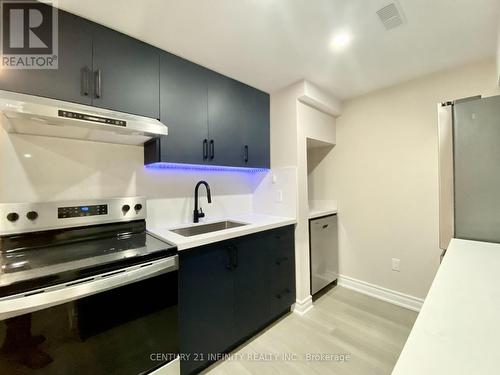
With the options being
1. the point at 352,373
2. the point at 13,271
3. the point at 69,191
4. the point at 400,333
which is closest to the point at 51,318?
the point at 13,271

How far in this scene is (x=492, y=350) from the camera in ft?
1.52

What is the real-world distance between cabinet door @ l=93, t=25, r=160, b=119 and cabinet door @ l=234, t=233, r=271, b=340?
3.88 feet

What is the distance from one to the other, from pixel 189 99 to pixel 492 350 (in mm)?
1898

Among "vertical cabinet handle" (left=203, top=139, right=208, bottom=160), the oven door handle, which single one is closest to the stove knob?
the oven door handle

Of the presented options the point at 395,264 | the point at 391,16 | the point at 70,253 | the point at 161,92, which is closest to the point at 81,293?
the point at 70,253


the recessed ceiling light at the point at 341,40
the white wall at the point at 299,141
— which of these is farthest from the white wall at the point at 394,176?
the recessed ceiling light at the point at 341,40

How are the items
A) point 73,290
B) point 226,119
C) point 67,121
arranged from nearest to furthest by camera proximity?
point 73,290 → point 67,121 → point 226,119

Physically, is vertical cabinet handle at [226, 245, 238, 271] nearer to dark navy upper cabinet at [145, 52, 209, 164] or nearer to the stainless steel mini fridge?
dark navy upper cabinet at [145, 52, 209, 164]

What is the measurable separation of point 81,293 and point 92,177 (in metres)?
0.88

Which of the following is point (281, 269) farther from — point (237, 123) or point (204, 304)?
point (237, 123)

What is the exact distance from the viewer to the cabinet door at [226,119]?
183 centimetres

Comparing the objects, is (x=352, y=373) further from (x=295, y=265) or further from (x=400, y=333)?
(x=295, y=265)

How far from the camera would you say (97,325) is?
964mm

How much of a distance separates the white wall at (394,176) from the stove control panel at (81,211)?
2.38 meters
